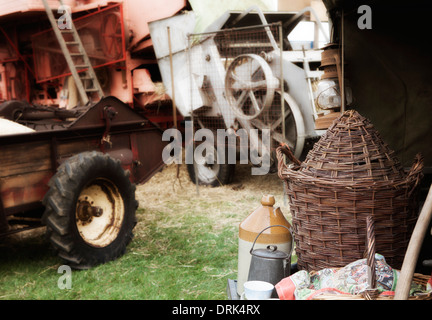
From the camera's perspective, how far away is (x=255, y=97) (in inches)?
248

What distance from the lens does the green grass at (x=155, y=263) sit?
11.2 feet

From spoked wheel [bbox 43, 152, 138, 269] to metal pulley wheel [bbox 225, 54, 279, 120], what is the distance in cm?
232

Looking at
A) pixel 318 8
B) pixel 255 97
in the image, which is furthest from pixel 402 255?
pixel 318 8

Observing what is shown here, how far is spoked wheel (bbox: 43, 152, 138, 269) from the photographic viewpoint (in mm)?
3613

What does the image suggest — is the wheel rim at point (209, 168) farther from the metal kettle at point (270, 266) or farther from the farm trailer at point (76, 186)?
the metal kettle at point (270, 266)

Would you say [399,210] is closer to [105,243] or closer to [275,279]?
[275,279]

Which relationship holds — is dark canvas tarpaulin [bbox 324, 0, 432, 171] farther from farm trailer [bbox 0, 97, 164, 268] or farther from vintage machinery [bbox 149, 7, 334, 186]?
farm trailer [bbox 0, 97, 164, 268]

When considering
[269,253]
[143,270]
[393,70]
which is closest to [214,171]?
[143,270]

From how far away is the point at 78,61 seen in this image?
8.35 meters

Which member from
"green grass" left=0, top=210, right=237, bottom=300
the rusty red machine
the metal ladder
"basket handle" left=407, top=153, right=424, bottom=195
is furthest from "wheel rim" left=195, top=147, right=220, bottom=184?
"basket handle" left=407, top=153, right=424, bottom=195

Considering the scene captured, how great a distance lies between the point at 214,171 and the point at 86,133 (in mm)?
3413

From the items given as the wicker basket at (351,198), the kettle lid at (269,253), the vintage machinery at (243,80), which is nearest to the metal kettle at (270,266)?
the kettle lid at (269,253)
